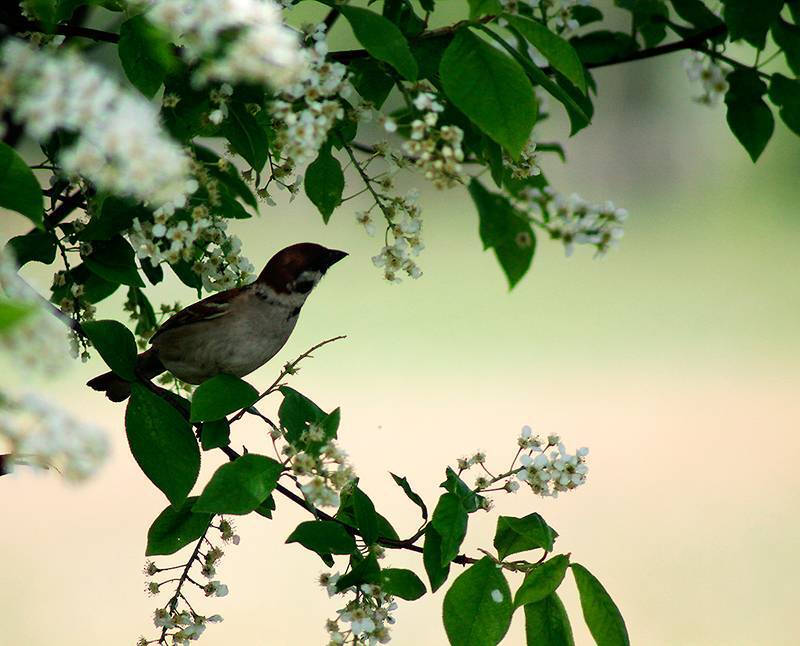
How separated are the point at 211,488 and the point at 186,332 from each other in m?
0.56

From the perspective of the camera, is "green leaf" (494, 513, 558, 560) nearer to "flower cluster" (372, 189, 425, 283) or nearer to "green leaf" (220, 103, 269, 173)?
"flower cluster" (372, 189, 425, 283)

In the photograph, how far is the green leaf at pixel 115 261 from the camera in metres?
1.36

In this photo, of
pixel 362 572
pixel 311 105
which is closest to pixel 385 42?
pixel 311 105

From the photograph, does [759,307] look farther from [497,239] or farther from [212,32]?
[212,32]

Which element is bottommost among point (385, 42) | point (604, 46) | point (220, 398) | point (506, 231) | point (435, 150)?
point (220, 398)

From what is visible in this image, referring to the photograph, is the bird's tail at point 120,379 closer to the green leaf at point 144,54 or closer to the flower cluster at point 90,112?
the green leaf at point 144,54

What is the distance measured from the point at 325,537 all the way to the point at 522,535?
0.23 m

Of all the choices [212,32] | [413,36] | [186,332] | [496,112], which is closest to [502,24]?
[413,36]

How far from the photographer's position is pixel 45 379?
2.51ft

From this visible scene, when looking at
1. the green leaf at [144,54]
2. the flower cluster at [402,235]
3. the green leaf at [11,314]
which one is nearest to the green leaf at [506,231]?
the flower cluster at [402,235]

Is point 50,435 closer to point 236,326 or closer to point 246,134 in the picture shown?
point 246,134

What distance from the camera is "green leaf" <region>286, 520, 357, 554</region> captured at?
3.91 feet

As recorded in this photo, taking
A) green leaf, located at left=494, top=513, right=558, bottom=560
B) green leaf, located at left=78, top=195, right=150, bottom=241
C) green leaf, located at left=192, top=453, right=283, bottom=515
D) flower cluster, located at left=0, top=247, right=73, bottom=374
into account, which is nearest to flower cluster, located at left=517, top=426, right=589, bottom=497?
green leaf, located at left=494, top=513, right=558, bottom=560

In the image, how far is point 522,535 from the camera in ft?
4.08
